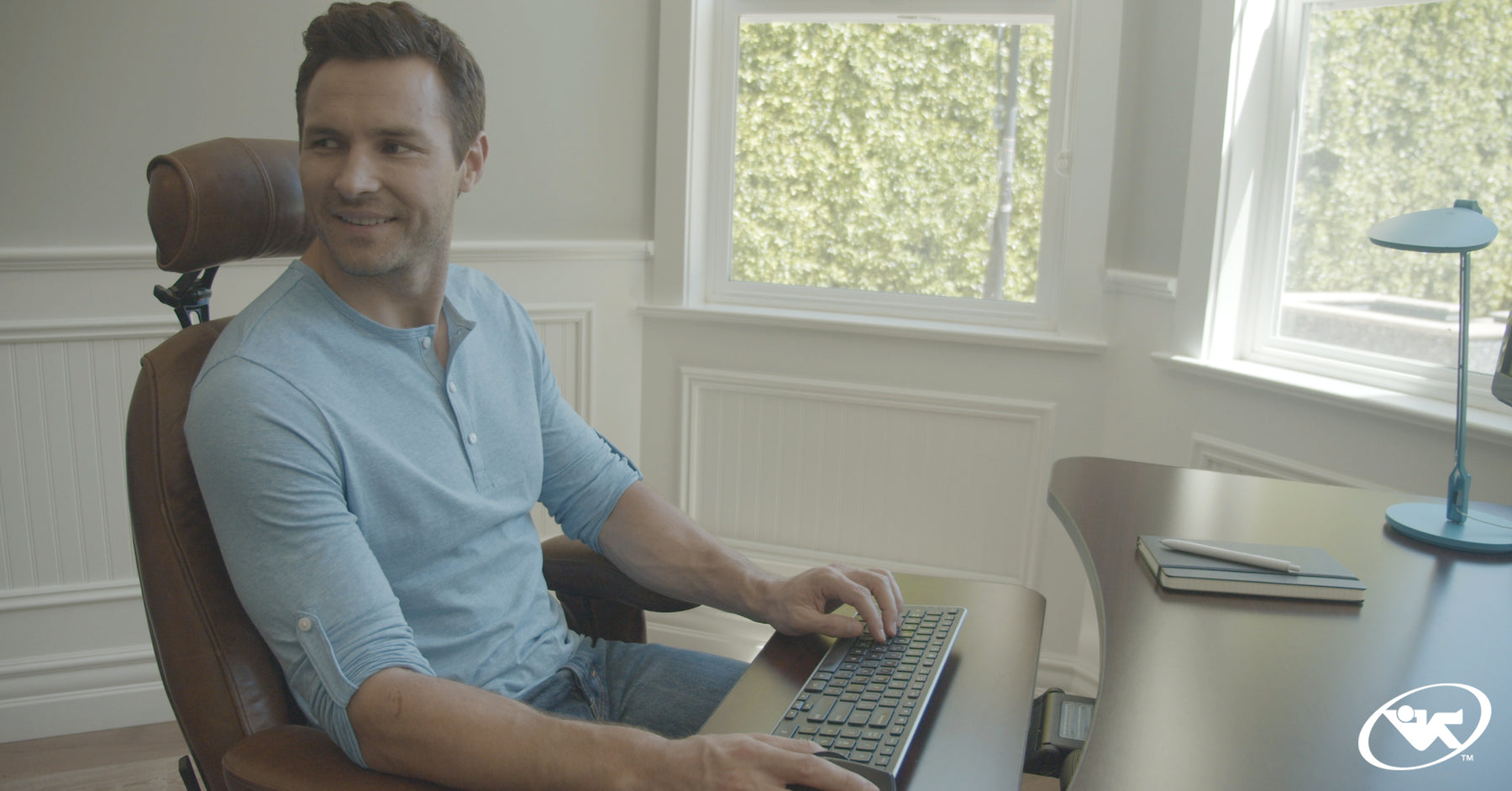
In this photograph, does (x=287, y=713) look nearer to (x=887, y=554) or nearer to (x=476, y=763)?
(x=476, y=763)

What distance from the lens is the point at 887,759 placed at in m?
0.84

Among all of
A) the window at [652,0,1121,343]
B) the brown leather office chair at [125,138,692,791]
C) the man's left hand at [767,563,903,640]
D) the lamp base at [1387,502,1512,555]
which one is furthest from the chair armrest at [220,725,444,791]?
the window at [652,0,1121,343]

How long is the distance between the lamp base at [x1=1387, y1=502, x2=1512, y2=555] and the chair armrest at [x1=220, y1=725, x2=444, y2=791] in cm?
120

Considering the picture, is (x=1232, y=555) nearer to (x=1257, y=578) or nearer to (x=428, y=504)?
(x=1257, y=578)

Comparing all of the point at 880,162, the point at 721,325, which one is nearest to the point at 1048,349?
the point at 880,162

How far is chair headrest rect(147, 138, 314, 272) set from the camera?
105 centimetres

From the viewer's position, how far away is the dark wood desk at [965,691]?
2.79ft

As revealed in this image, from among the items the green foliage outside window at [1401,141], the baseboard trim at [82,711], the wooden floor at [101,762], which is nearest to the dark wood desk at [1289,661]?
the green foliage outside window at [1401,141]

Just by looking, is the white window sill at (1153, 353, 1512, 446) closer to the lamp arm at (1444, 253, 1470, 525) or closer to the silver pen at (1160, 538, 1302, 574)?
the lamp arm at (1444, 253, 1470, 525)

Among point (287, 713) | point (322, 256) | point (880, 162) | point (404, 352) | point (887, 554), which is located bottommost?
point (887, 554)

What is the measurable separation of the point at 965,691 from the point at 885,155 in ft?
6.34

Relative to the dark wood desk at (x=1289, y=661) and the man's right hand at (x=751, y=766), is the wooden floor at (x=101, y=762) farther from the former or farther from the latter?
the man's right hand at (x=751, y=766)

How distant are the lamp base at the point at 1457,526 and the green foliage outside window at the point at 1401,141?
758 mm

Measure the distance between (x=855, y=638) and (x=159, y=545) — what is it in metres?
0.70
